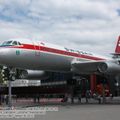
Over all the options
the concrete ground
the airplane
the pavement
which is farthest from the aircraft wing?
the concrete ground

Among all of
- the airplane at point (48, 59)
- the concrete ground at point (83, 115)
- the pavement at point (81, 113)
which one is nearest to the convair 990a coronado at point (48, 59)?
the airplane at point (48, 59)

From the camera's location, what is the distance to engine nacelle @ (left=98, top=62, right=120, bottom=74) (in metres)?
30.5

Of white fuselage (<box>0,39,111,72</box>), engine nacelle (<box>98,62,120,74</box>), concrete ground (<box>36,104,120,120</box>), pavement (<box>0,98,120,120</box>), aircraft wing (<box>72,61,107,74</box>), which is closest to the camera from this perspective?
concrete ground (<box>36,104,120,120</box>)

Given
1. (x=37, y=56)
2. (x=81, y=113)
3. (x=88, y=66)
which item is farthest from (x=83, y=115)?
(x=88, y=66)

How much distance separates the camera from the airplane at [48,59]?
28.3 meters

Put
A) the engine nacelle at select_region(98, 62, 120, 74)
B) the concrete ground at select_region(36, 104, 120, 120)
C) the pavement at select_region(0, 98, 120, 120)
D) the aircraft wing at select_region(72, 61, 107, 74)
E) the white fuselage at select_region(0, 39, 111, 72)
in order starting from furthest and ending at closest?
the aircraft wing at select_region(72, 61, 107, 74), the engine nacelle at select_region(98, 62, 120, 74), the white fuselage at select_region(0, 39, 111, 72), the pavement at select_region(0, 98, 120, 120), the concrete ground at select_region(36, 104, 120, 120)

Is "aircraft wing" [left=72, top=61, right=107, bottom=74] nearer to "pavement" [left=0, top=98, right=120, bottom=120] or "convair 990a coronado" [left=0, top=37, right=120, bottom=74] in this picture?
"convair 990a coronado" [left=0, top=37, right=120, bottom=74]

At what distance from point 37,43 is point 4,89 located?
349 inches

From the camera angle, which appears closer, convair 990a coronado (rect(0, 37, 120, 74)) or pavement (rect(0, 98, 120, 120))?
pavement (rect(0, 98, 120, 120))

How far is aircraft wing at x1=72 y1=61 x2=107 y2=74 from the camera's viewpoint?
31062 millimetres

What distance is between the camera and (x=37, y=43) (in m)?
30.0

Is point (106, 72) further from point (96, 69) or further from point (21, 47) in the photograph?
point (21, 47)

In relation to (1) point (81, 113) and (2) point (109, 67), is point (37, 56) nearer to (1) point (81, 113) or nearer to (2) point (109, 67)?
(2) point (109, 67)

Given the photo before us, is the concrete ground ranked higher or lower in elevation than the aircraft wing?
lower
